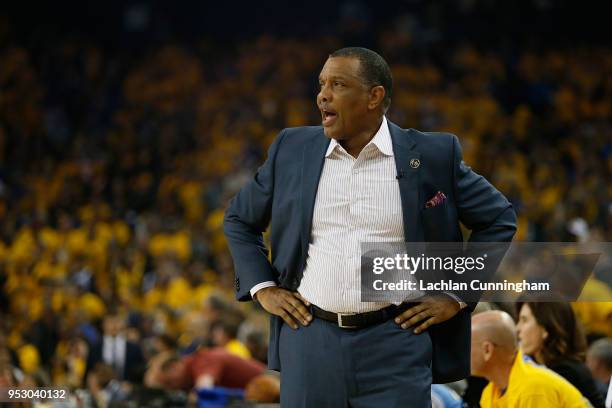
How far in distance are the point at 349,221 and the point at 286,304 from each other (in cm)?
33

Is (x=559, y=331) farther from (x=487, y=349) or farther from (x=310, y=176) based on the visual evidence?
(x=310, y=176)

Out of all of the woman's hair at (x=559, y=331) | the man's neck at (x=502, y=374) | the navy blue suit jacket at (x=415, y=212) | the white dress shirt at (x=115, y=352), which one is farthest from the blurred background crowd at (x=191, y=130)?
the navy blue suit jacket at (x=415, y=212)

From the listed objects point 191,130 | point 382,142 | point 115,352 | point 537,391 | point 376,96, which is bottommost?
point 537,391

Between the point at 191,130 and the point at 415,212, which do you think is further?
the point at 191,130

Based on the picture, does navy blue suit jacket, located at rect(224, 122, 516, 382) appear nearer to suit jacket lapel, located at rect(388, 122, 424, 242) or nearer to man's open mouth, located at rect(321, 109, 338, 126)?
suit jacket lapel, located at rect(388, 122, 424, 242)

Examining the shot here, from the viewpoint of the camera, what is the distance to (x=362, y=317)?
330 cm

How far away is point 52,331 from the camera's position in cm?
1116

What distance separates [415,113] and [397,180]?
14354 millimetres

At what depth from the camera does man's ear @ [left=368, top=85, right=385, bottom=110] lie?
339 centimetres

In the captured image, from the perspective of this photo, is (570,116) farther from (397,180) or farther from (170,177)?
(397,180)

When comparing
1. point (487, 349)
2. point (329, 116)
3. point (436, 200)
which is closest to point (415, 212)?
point (436, 200)

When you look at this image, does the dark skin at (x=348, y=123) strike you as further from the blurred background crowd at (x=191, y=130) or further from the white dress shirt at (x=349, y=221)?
the blurred background crowd at (x=191, y=130)

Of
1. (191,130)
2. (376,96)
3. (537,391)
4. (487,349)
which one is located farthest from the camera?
(191,130)

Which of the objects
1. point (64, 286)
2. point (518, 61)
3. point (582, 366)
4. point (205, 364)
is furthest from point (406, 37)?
point (582, 366)
